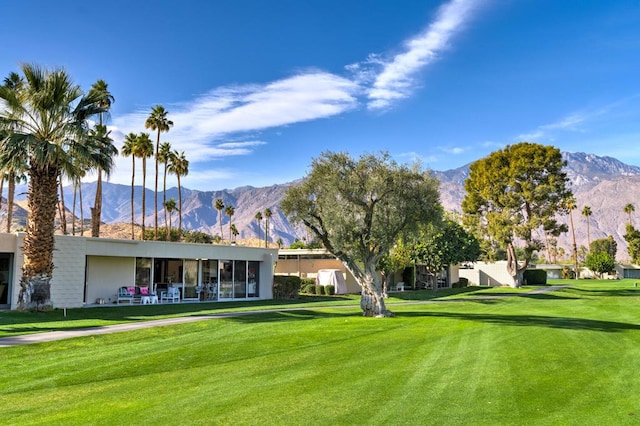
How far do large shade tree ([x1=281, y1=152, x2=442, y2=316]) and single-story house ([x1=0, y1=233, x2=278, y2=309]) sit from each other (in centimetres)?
1018

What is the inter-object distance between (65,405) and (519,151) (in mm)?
44733

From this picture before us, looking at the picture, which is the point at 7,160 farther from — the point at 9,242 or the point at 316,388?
the point at 316,388

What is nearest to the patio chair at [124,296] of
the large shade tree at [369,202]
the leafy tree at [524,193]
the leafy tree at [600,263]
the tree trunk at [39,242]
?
the tree trunk at [39,242]

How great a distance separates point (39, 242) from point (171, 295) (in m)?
8.78

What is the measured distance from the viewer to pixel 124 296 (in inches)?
975

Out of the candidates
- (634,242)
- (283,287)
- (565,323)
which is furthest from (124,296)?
(634,242)

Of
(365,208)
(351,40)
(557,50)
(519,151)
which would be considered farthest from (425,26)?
(519,151)

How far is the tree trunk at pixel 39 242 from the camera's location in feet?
61.8

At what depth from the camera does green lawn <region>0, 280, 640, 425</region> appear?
693 cm

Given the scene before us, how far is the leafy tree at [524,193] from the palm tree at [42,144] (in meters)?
36.9

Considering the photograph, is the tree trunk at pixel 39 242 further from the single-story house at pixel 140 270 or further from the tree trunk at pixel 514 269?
the tree trunk at pixel 514 269

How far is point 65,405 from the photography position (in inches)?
288

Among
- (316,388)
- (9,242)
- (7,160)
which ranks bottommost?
(316,388)

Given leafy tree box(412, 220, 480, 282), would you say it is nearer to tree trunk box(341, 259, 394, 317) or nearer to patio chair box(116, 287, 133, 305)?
tree trunk box(341, 259, 394, 317)
